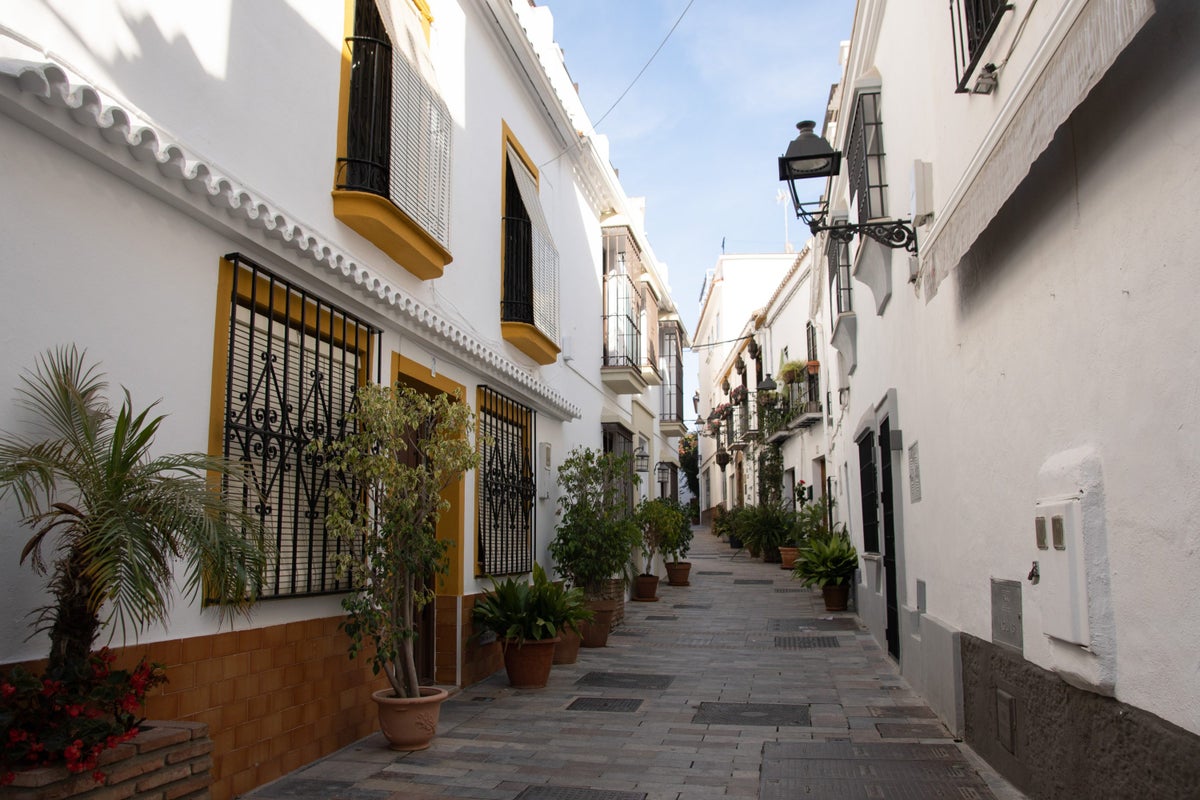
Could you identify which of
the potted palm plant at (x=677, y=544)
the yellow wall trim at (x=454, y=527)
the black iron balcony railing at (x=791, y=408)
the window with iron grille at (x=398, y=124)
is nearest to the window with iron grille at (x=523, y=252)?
the yellow wall trim at (x=454, y=527)

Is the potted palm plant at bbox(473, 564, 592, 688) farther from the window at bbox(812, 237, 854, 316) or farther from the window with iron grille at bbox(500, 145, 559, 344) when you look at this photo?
the window at bbox(812, 237, 854, 316)

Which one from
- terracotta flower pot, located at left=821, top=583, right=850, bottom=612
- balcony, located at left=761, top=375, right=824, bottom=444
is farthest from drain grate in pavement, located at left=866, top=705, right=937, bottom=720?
balcony, located at left=761, top=375, right=824, bottom=444

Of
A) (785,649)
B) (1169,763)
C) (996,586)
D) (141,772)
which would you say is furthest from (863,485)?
(141,772)

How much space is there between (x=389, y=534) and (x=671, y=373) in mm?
15010

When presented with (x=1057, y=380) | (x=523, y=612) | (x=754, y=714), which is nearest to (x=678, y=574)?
(x=523, y=612)

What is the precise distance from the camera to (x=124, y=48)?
404 cm

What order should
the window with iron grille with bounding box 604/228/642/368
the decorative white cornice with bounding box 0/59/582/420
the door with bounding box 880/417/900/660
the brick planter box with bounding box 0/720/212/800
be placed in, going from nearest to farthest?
the brick planter box with bounding box 0/720/212/800 < the decorative white cornice with bounding box 0/59/582/420 < the door with bounding box 880/417/900/660 < the window with iron grille with bounding box 604/228/642/368

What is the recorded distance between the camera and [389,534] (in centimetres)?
554

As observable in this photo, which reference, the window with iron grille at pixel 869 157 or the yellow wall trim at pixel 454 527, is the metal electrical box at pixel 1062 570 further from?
the yellow wall trim at pixel 454 527

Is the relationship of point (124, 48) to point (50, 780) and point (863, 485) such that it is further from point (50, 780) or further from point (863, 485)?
point (863, 485)

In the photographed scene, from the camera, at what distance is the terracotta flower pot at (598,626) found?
32.9ft

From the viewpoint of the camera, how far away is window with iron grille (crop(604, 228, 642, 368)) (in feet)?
46.0

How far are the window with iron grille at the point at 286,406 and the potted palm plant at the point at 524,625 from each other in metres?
2.26

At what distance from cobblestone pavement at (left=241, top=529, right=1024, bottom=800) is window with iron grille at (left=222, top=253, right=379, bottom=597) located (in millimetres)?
1255
